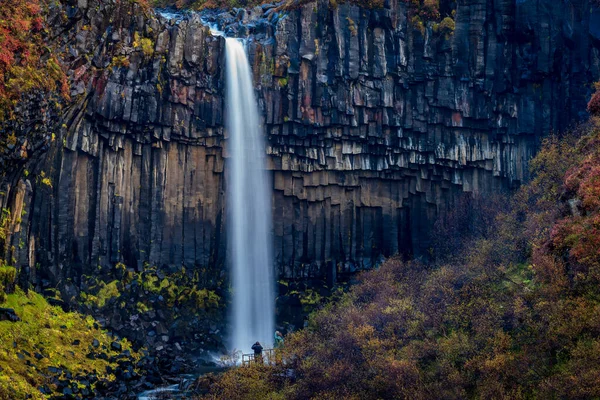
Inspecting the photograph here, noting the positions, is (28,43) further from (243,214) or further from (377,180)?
(377,180)

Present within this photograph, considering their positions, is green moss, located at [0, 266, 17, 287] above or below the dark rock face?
below

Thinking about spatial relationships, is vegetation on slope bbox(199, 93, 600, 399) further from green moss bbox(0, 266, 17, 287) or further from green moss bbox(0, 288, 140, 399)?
green moss bbox(0, 266, 17, 287)

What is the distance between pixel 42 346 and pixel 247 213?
12788 millimetres

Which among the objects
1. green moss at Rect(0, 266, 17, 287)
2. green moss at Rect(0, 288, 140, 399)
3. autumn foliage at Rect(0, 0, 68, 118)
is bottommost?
green moss at Rect(0, 288, 140, 399)

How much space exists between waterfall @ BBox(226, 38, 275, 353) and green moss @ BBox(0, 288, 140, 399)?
7020 millimetres

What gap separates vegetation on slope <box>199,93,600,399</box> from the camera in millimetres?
20016

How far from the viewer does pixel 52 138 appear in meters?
28.2

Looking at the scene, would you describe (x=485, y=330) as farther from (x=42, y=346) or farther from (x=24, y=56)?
(x=24, y=56)

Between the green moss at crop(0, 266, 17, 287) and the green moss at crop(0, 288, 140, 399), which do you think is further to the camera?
the green moss at crop(0, 266, 17, 287)

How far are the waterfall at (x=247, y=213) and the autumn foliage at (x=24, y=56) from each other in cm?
897

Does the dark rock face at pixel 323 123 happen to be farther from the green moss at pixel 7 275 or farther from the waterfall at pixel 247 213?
the green moss at pixel 7 275

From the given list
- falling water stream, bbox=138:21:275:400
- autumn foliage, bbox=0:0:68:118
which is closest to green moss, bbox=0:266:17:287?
autumn foliage, bbox=0:0:68:118

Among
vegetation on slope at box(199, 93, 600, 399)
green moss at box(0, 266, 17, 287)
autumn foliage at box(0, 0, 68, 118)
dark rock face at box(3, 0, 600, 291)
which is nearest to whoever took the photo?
vegetation on slope at box(199, 93, 600, 399)

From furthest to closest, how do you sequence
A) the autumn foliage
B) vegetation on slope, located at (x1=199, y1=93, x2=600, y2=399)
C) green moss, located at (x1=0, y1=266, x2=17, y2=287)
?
green moss, located at (x1=0, y1=266, x2=17, y2=287) → the autumn foliage → vegetation on slope, located at (x1=199, y1=93, x2=600, y2=399)
